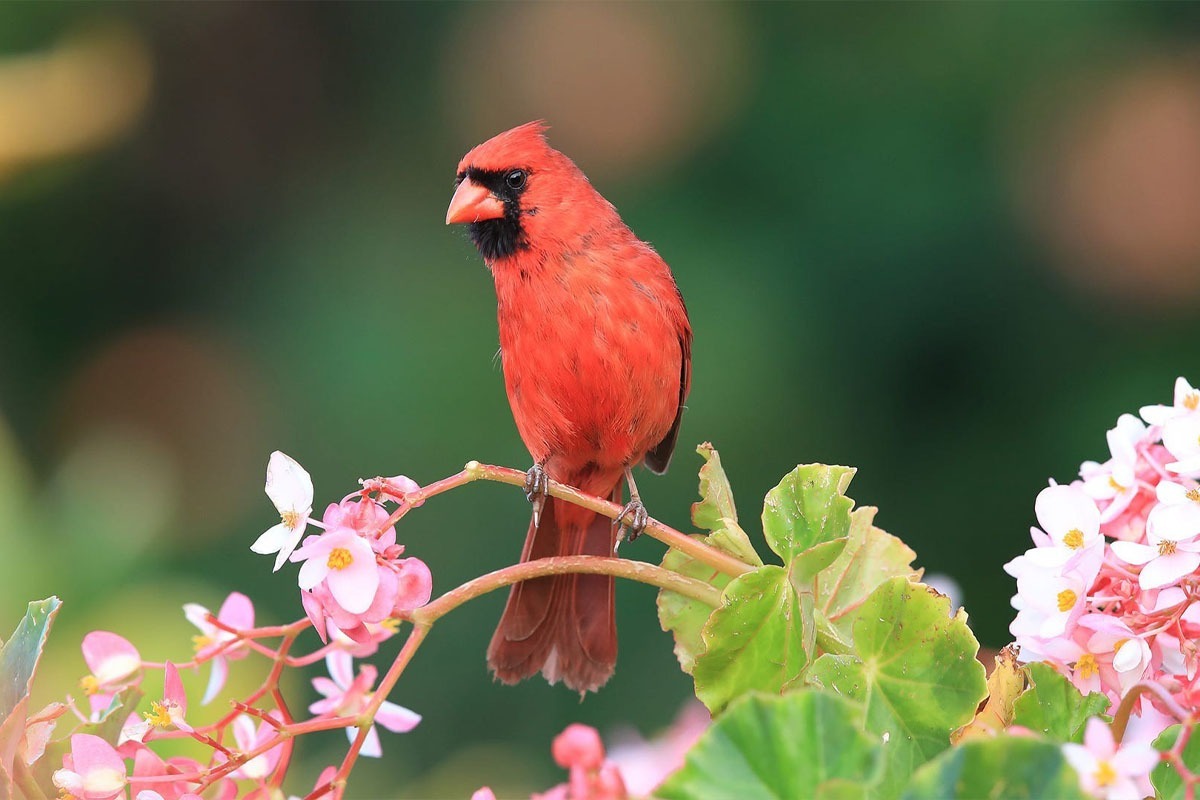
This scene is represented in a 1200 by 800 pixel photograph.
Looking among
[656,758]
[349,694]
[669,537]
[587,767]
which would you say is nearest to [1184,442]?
[669,537]

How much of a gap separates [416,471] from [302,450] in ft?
0.90

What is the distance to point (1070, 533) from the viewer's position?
27.0 inches

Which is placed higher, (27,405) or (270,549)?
(270,549)

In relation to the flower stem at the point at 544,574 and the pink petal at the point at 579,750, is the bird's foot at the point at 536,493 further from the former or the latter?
the pink petal at the point at 579,750

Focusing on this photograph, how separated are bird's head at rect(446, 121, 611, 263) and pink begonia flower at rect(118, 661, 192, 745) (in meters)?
0.85

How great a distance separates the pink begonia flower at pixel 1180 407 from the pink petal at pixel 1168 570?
0.29 ft

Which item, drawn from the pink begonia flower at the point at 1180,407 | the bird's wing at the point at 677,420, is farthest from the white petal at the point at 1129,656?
the bird's wing at the point at 677,420

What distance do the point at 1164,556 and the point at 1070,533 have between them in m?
0.05

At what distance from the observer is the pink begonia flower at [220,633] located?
0.74m

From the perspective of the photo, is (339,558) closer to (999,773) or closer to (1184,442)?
(999,773)

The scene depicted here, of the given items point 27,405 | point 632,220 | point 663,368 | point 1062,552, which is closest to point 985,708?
point 1062,552

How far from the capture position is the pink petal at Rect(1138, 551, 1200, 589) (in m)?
0.65

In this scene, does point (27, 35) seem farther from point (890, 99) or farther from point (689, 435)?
point (890, 99)

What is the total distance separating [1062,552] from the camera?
68 cm
